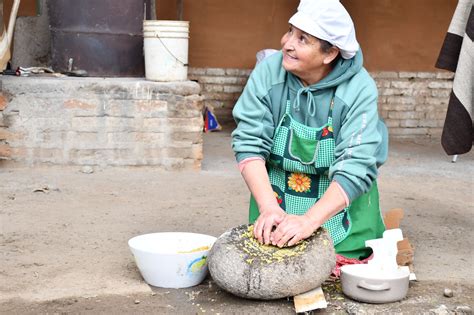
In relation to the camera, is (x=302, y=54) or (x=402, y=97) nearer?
(x=302, y=54)

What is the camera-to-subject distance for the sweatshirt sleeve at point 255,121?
3.11 metres

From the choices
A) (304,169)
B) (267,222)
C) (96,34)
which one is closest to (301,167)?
(304,169)

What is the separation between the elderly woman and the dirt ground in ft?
1.05

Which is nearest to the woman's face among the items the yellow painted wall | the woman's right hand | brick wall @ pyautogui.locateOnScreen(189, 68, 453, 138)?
the woman's right hand

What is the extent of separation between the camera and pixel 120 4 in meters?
5.53

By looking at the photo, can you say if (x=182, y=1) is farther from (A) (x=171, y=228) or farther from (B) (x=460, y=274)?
(B) (x=460, y=274)

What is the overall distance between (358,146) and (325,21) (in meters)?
0.49

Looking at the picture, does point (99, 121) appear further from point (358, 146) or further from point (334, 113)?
point (358, 146)

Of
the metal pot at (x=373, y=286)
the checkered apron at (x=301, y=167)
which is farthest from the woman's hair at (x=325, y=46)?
the metal pot at (x=373, y=286)

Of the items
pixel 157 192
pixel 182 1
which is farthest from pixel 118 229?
pixel 182 1

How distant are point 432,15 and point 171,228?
16.0 ft

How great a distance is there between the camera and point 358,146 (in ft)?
9.89

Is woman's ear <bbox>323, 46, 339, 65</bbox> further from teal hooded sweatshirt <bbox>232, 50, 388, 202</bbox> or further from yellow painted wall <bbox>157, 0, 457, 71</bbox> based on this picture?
yellow painted wall <bbox>157, 0, 457, 71</bbox>

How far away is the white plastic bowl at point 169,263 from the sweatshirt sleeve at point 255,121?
431 mm
